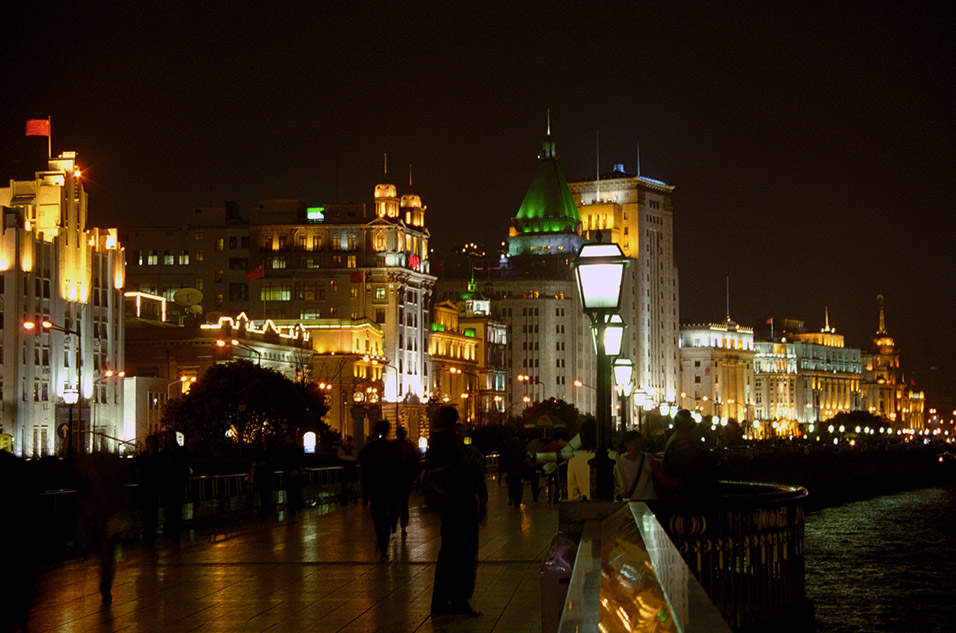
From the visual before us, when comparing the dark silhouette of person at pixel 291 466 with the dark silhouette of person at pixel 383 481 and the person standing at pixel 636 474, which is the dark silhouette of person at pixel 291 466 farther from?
the person standing at pixel 636 474

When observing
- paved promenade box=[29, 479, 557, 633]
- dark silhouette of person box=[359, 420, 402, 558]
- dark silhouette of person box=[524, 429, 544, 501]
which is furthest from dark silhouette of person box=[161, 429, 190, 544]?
dark silhouette of person box=[524, 429, 544, 501]

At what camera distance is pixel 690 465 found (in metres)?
14.7

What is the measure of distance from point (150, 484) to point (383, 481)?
5.68 metres

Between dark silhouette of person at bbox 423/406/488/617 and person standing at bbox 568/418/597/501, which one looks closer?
dark silhouette of person at bbox 423/406/488/617

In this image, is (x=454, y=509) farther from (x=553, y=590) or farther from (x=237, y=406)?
(x=237, y=406)

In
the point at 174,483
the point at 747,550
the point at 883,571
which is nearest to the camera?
the point at 747,550

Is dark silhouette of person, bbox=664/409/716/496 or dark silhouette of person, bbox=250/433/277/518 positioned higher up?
dark silhouette of person, bbox=664/409/716/496

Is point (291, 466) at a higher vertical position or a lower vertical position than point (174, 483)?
lower

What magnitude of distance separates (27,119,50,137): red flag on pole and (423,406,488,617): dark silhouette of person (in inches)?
3270

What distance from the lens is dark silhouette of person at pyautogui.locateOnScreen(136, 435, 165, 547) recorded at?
22031mm

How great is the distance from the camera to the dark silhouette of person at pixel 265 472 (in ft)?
94.4

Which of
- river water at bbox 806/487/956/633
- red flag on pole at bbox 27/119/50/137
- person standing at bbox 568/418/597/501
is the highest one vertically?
red flag on pole at bbox 27/119/50/137

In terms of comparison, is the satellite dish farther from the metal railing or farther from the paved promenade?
the metal railing

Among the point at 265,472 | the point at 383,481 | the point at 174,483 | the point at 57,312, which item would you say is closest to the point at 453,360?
the point at 57,312
